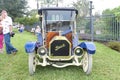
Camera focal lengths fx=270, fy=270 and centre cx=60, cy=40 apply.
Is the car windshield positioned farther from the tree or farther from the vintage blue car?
the tree

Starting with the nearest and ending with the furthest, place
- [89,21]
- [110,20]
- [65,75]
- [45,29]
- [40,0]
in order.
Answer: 1. [65,75]
2. [45,29]
3. [110,20]
4. [89,21]
5. [40,0]

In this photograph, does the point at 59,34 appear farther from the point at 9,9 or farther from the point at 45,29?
the point at 9,9

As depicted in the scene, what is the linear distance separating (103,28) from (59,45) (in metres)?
8.85

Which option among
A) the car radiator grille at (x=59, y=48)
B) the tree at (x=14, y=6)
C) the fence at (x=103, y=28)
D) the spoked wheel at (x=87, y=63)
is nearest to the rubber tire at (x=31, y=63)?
the car radiator grille at (x=59, y=48)

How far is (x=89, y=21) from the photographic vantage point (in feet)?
59.5

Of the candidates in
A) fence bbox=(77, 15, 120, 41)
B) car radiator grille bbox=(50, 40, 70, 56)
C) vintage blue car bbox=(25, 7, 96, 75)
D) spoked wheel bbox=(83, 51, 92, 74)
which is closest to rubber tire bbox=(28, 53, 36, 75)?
vintage blue car bbox=(25, 7, 96, 75)

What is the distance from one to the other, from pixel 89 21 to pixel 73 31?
31.0 feet

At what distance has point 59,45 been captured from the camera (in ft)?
25.7

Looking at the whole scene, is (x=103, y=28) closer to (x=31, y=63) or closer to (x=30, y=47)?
(x=30, y=47)

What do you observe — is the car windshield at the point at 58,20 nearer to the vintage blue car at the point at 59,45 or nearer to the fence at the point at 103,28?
the vintage blue car at the point at 59,45

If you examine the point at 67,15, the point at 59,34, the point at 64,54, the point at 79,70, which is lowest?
the point at 79,70

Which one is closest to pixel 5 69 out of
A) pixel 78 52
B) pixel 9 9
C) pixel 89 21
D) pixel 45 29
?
pixel 45 29

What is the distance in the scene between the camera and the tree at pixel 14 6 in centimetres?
4122

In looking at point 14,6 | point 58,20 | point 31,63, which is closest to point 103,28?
point 58,20
